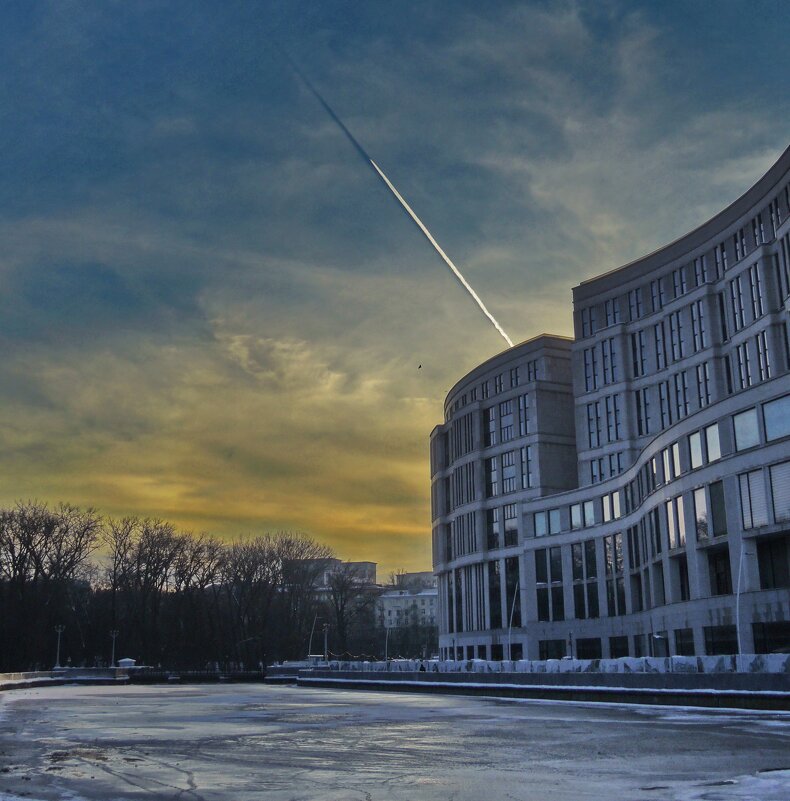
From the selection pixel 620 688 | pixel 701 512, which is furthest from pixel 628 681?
pixel 701 512

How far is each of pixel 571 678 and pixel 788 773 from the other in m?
28.9

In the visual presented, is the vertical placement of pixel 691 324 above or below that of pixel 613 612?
above

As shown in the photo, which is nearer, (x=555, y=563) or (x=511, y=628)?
(x=555, y=563)

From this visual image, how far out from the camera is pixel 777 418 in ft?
157

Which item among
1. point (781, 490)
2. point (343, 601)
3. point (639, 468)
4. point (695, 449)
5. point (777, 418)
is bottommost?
point (343, 601)

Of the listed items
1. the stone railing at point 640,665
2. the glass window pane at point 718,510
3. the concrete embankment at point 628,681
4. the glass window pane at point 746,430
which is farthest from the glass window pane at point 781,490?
the concrete embankment at point 628,681

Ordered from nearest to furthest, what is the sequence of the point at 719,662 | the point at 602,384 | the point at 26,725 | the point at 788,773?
A: the point at 788,773 → the point at 26,725 → the point at 719,662 → the point at 602,384

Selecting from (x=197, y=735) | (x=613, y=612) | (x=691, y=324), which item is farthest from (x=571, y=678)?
(x=691, y=324)

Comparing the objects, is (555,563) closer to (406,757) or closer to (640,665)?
(640,665)

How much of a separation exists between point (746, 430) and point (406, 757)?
3845 centimetres

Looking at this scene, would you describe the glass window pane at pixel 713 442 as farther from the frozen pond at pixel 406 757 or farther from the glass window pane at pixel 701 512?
the frozen pond at pixel 406 757

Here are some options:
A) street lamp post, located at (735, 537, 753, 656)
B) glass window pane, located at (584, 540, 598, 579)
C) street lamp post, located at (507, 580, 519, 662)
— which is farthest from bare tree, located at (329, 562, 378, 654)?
→ street lamp post, located at (735, 537, 753, 656)

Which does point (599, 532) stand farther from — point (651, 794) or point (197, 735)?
point (651, 794)

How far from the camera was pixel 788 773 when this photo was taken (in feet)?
44.2
